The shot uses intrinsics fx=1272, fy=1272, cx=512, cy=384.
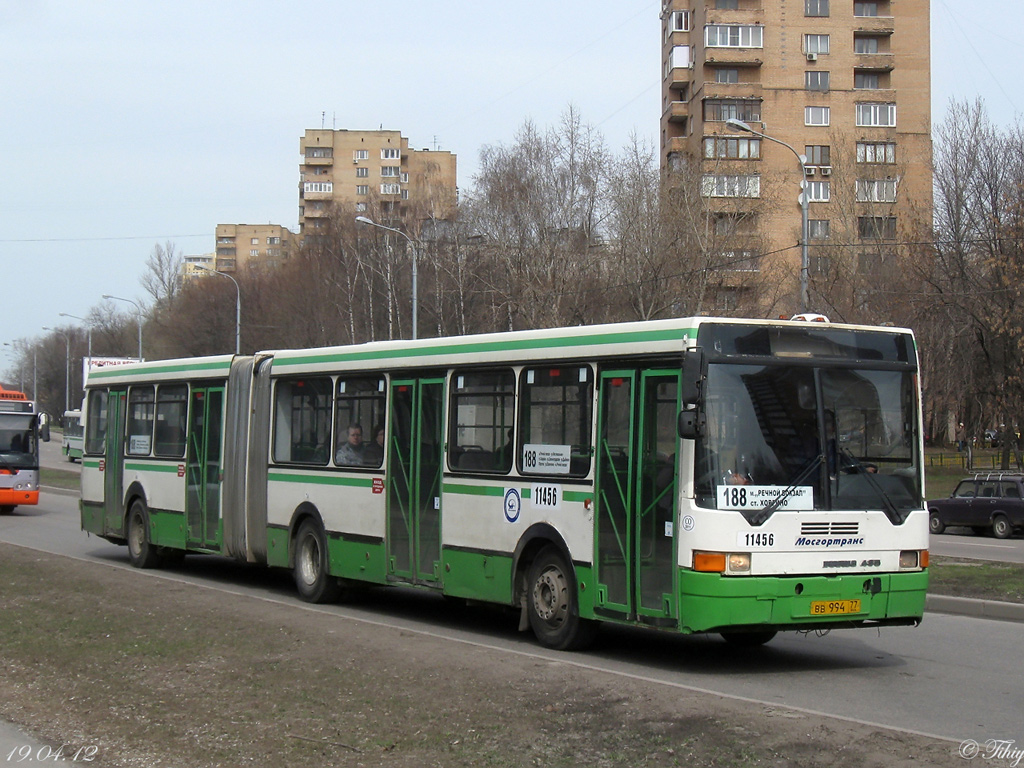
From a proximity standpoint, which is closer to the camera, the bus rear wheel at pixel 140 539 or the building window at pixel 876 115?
the bus rear wheel at pixel 140 539

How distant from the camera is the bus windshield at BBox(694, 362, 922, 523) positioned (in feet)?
31.1

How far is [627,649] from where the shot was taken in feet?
36.2

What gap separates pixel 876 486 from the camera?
9969mm

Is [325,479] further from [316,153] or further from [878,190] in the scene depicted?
[316,153]

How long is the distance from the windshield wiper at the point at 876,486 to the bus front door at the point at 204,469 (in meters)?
9.11

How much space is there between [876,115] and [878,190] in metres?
23.1

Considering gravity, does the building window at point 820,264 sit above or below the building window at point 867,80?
below

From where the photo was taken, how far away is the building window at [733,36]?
72625mm

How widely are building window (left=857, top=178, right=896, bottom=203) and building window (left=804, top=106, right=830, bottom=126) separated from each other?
2166 centimetres

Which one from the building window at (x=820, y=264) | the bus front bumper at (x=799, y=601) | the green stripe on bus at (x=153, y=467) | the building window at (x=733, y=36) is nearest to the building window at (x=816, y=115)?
the building window at (x=733, y=36)

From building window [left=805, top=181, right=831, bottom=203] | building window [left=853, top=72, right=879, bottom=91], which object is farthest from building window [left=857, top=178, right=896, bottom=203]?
building window [left=853, top=72, right=879, bottom=91]

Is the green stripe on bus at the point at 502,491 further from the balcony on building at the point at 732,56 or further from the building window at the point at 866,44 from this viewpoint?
the building window at the point at 866,44

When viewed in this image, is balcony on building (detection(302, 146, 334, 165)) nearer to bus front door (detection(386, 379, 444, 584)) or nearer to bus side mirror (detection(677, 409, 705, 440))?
bus front door (detection(386, 379, 444, 584))

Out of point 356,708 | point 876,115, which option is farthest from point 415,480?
point 876,115
